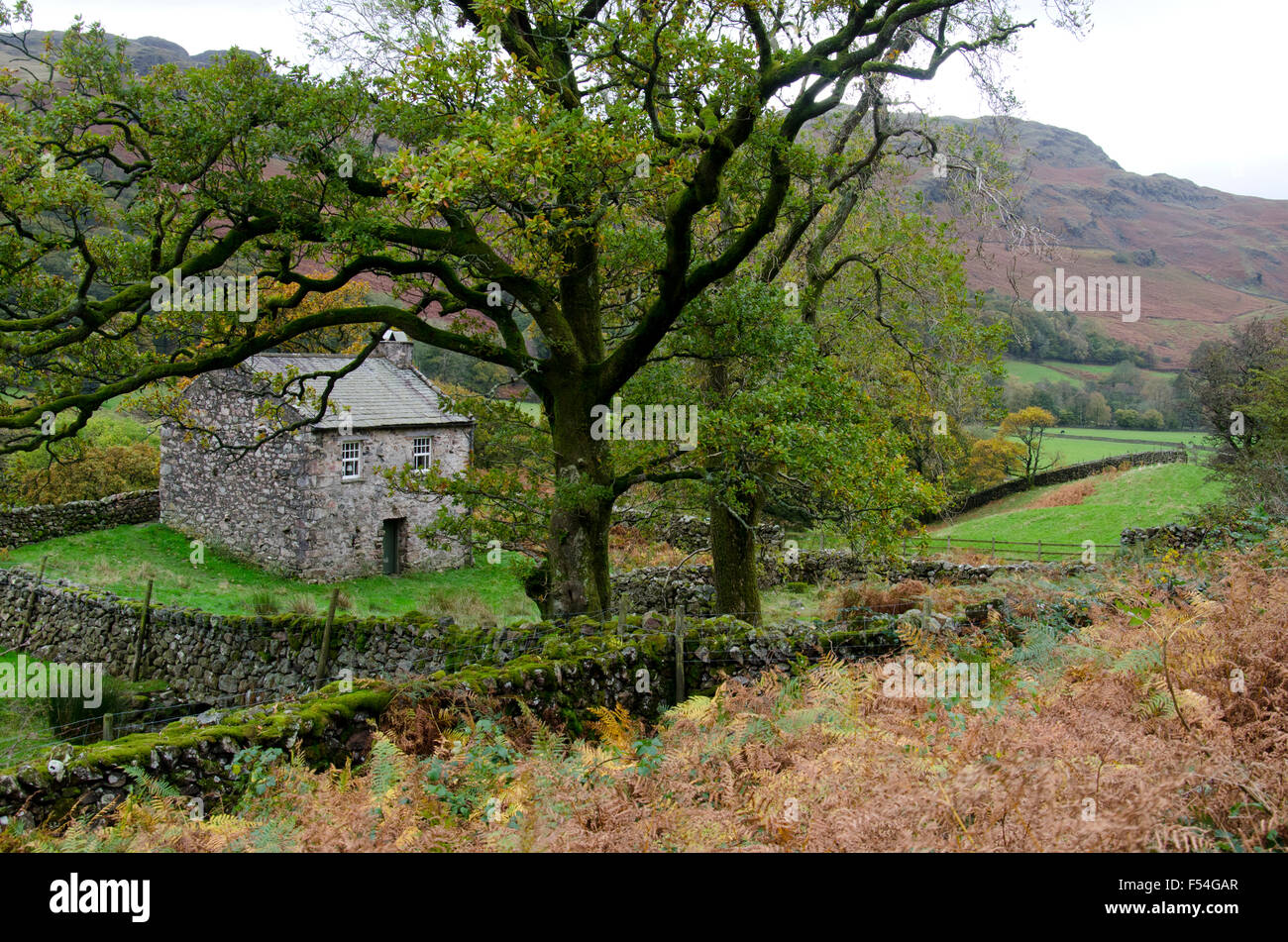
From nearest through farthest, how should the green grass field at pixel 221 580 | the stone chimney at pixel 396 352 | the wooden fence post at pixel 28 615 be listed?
1. the wooden fence post at pixel 28 615
2. the green grass field at pixel 221 580
3. the stone chimney at pixel 396 352

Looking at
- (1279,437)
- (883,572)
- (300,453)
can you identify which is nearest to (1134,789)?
(883,572)

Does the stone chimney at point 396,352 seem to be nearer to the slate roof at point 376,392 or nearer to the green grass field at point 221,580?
the slate roof at point 376,392

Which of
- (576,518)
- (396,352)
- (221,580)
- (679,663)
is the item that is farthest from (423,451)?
(679,663)

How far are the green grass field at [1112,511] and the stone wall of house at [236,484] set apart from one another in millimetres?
24543

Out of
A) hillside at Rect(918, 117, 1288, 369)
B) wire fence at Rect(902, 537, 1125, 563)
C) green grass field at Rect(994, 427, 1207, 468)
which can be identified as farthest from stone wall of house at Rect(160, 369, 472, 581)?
hillside at Rect(918, 117, 1288, 369)

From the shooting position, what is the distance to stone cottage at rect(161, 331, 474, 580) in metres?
26.7

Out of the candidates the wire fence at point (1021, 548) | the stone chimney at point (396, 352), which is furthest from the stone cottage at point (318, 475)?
the wire fence at point (1021, 548)

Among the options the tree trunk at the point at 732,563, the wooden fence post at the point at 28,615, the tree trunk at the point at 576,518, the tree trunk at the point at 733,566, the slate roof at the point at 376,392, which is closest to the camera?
the tree trunk at the point at 576,518

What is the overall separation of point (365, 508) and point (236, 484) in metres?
4.63

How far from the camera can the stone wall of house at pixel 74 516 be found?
27.6 m

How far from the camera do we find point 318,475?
26688mm

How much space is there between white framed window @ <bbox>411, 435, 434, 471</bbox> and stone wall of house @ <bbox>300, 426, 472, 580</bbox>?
0.42ft
